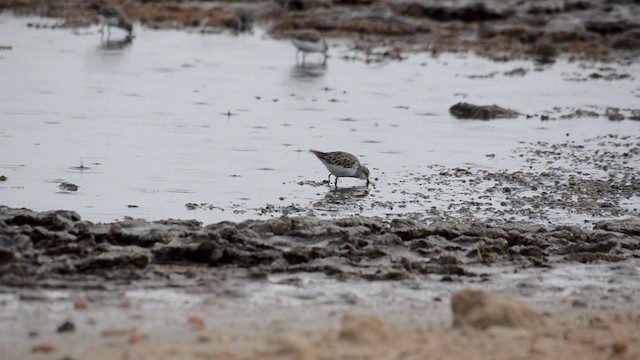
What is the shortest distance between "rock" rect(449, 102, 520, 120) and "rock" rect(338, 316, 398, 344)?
13.3m

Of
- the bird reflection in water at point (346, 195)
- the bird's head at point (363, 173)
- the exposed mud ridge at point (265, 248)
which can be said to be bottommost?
the bird reflection in water at point (346, 195)

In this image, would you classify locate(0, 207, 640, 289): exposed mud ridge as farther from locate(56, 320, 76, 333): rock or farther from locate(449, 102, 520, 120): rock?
locate(449, 102, 520, 120): rock

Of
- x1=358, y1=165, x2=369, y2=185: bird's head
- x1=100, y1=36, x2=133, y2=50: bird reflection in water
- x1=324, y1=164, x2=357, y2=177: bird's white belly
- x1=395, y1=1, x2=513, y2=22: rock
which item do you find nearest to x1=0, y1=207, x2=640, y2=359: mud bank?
x1=324, y1=164, x2=357, y2=177: bird's white belly

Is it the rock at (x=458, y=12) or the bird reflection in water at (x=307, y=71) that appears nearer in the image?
the bird reflection in water at (x=307, y=71)

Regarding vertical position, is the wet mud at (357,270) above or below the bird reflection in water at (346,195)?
above

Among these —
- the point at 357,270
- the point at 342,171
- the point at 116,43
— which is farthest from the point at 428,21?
the point at 357,270

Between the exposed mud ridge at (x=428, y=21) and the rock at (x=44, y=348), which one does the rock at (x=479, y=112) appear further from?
the rock at (x=44, y=348)

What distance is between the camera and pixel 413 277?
9.08 meters

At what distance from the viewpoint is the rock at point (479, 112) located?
66.1ft

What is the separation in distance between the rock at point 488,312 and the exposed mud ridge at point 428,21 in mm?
22989

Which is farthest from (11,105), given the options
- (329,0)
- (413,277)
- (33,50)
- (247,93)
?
(329,0)

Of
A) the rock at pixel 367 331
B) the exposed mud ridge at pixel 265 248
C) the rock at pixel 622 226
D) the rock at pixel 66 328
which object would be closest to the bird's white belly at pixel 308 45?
the rock at pixel 622 226

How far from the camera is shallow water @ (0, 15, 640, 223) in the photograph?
12648mm

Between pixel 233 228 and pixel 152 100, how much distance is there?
10.6 meters
